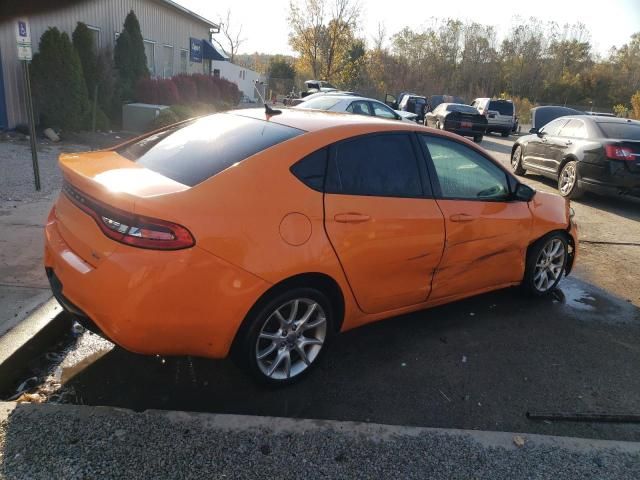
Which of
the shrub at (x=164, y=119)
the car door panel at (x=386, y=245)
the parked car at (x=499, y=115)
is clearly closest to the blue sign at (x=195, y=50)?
the shrub at (x=164, y=119)

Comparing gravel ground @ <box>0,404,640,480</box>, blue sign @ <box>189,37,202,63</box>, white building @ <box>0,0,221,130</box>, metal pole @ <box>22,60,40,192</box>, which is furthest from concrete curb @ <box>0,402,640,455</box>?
blue sign @ <box>189,37,202,63</box>

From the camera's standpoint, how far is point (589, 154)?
919 cm

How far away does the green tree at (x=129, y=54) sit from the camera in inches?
629

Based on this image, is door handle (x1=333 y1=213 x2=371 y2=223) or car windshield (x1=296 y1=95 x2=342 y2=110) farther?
car windshield (x1=296 y1=95 x2=342 y2=110)

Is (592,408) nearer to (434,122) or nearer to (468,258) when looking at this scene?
(468,258)

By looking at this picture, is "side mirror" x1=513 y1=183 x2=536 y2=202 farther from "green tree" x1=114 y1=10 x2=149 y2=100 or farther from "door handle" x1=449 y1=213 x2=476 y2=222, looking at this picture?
"green tree" x1=114 y1=10 x2=149 y2=100

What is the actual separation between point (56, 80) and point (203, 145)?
1123 cm

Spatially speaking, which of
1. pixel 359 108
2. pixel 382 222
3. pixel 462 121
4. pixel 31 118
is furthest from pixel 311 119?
pixel 462 121

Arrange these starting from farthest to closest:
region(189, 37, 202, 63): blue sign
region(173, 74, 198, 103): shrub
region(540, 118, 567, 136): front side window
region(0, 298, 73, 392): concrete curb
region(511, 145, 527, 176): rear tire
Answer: region(189, 37, 202, 63): blue sign → region(173, 74, 198, 103): shrub → region(511, 145, 527, 176): rear tire → region(540, 118, 567, 136): front side window → region(0, 298, 73, 392): concrete curb

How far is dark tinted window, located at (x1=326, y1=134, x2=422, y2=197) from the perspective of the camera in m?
3.20

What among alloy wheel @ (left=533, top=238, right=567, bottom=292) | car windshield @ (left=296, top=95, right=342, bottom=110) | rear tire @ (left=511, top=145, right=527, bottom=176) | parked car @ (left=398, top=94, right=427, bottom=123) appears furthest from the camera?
parked car @ (left=398, top=94, right=427, bottom=123)

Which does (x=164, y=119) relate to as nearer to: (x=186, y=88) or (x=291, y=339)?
(x=186, y=88)

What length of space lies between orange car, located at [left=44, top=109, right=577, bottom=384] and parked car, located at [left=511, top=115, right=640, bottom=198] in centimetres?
576

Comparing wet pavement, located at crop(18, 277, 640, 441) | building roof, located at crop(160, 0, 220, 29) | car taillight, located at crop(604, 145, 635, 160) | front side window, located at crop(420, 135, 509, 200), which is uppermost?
building roof, located at crop(160, 0, 220, 29)
